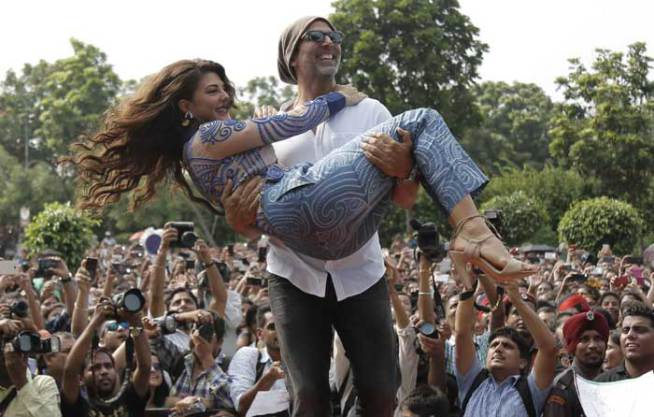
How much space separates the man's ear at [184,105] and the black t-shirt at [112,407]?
329 centimetres

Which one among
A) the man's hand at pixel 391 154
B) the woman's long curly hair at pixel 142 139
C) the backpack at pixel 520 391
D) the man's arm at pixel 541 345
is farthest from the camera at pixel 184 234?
the man's hand at pixel 391 154

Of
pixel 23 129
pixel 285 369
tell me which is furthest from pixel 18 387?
pixel 23 129

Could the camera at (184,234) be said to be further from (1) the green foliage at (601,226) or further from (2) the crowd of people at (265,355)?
(1) the green foliage at (601,226)

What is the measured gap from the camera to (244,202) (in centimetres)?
465

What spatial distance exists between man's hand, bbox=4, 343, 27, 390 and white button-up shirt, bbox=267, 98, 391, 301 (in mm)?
2990

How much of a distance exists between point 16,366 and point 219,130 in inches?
134

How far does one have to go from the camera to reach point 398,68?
41438 mm

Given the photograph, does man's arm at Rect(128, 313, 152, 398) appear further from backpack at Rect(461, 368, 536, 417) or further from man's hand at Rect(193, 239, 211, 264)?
backpack at Rect(461, 368, 536, 417)

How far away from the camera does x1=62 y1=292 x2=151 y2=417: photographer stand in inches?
298

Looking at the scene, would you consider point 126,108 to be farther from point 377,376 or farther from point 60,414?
point 60,414

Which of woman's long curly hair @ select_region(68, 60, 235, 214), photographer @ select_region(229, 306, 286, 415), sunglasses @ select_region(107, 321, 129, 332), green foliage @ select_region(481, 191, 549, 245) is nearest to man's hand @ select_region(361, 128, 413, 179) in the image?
A: woman's long curly hair @ select_region(68, 60, 235, 214)

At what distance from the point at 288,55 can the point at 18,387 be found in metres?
3.59

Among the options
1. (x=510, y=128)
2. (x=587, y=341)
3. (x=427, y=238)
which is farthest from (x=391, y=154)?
(x=510, y=128)

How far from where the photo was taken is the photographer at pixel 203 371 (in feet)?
25.7
